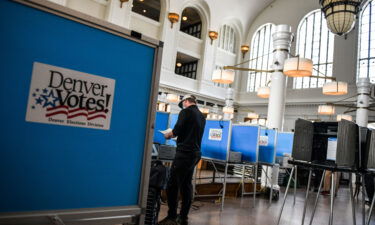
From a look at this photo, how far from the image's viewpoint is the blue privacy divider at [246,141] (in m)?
4.62

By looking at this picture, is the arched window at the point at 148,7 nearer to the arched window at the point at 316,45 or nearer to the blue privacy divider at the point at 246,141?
the arched window at the point at 316,45

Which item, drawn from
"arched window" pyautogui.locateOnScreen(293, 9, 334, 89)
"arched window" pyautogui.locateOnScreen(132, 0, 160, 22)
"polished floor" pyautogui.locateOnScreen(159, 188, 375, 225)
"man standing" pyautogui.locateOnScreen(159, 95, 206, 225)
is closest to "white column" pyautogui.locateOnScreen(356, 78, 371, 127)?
"arched window" pyautogui.locateOnScreen(293, 9, 334, 89)

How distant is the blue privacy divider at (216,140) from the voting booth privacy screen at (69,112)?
10.4 ft

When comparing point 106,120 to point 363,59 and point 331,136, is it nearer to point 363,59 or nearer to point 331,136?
point 331,136

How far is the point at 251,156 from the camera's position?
4.63 meters

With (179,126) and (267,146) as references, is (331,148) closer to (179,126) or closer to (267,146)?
(179,126)

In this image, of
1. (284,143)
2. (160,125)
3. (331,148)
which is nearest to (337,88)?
(284,143)

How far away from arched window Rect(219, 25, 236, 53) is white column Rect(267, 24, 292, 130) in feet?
29.8

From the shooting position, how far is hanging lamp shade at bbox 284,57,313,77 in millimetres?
5421

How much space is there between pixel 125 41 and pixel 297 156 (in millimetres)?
2376

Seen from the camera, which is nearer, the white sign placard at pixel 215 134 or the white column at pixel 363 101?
the white sign placard at pixel 215 134

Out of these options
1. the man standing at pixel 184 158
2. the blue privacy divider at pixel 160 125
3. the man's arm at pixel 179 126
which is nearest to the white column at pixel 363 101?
the blue privacy divider at pixel 160 125

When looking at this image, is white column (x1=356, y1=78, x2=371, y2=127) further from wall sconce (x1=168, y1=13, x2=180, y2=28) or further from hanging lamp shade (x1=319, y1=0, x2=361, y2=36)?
wall sconce (x1=168, y1=13, x2=180, y2=28)

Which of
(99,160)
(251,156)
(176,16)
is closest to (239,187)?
(251,156)
